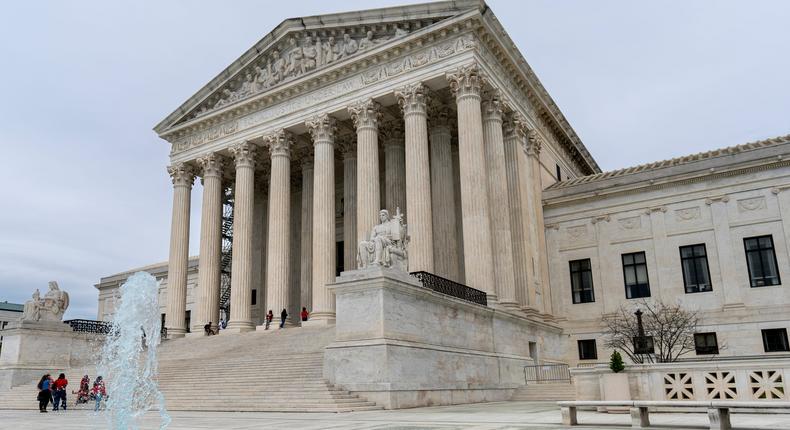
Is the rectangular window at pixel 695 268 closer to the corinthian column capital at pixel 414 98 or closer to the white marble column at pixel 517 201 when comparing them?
the white marble column at pixel 517 201

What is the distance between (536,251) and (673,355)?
27.2ft

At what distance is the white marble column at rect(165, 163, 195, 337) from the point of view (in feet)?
118

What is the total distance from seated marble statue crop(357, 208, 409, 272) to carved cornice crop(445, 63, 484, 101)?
9.14m

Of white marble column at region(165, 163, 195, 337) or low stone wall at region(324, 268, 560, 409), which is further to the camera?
white marble column at region(165, 163, 195, 337)

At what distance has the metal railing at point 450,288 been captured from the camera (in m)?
22.5

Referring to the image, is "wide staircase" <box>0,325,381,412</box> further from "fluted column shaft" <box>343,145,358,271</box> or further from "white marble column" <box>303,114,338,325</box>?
"fluted column shaft" <box>343,145,358,271</box>

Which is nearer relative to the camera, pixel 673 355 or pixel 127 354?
pixel 127 354

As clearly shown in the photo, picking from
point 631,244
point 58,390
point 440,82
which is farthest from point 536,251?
point 58,390

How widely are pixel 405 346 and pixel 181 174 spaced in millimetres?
24443

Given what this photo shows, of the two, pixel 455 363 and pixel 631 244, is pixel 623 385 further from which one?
pixel 631 244

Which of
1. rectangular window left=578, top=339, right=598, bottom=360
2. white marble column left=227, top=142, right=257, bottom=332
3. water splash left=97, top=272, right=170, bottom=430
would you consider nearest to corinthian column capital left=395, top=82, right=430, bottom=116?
white marble column left=227, top=142, right=257, bottom=332

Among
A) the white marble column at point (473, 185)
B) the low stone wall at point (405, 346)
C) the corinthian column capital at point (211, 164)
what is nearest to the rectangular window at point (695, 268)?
the white marble column at point (473, 185)

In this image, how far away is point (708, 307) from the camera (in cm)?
3047

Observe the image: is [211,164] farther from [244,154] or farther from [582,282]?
[582,282]
